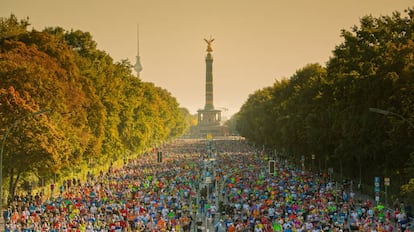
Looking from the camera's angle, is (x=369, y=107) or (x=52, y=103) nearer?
(x=369, y=107)

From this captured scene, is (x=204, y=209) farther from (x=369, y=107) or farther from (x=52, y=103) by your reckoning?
(x=52, y=103)

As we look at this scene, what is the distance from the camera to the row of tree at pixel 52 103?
46.9 metres

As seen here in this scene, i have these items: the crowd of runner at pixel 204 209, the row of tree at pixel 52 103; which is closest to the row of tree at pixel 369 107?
the crowd of runner at pixel 204 209

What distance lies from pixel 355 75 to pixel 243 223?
20.2 m

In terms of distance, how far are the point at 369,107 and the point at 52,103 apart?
70.7 ft

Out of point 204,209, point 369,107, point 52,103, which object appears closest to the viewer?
point 204,209

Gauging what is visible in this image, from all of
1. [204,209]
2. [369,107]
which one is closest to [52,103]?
[204,209]

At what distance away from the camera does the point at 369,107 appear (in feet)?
159

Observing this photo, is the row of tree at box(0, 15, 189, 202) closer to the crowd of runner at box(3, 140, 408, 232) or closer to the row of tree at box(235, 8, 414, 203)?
the crowd of runner at box(3, 140, 408, 232)

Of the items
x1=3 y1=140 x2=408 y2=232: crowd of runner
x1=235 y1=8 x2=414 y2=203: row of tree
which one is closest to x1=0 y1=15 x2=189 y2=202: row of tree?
x1=3 y1=140 x2=408 y2=232: crowd of runner

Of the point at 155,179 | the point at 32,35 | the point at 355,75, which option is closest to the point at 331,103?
the point at 355,75

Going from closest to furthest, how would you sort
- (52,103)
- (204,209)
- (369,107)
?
(204,209), (369,107), (52,103)

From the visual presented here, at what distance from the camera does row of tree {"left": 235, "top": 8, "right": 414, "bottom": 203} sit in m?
44.6

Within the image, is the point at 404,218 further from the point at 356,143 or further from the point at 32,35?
the point at 32,35
